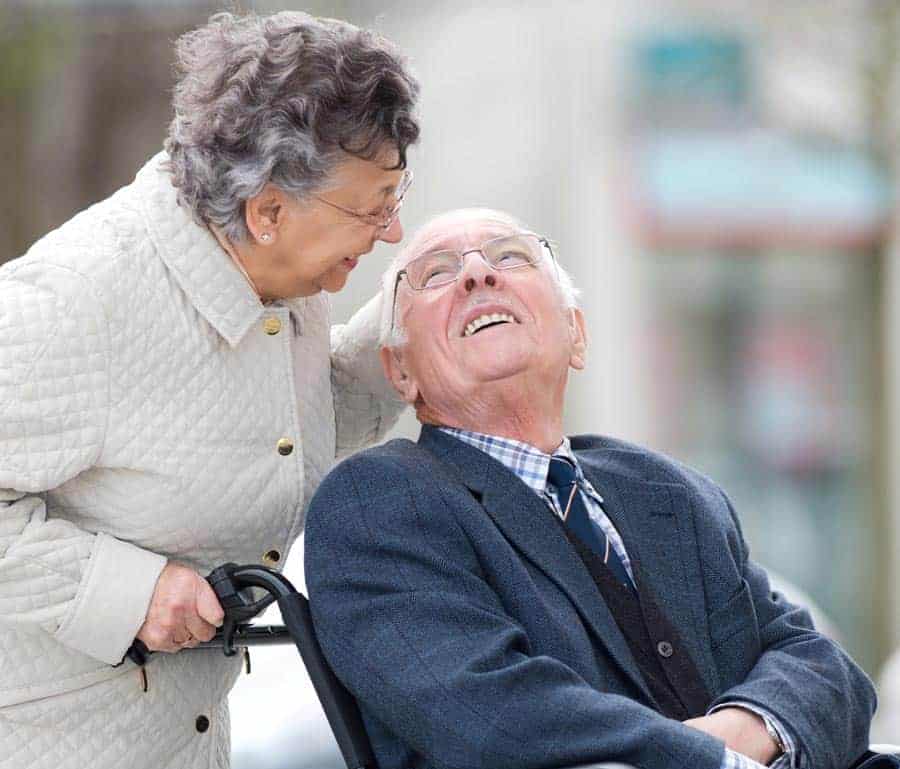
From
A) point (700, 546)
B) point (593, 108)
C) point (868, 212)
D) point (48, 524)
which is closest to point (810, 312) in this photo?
point (868, 212)

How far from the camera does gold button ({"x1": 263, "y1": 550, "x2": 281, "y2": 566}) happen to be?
122 inches

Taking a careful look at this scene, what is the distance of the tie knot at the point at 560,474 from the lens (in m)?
3.22

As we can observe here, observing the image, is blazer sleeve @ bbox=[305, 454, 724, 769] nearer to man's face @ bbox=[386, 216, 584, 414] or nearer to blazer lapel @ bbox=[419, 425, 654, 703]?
blazer lapel @ bbox=[419, 425, 654, 703]

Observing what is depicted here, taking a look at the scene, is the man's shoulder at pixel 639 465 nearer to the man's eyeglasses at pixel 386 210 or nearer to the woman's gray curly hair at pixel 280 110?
the man's eyeglasses at pixel 386 210

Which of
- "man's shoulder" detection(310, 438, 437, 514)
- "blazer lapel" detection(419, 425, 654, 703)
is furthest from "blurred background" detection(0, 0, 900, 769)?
"man's shoulder" detection(310, 438, 437, 514)

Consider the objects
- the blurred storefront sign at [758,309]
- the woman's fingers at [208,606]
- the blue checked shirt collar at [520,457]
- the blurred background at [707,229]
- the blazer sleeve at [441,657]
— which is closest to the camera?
the blazer sleeve at [441,657]

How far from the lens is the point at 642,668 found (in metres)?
3.01

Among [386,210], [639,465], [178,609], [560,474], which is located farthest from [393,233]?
[178,609]

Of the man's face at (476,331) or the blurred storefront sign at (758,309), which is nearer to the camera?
the man's face at (476,331)

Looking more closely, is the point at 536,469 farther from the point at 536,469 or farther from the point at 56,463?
the point at 56,463

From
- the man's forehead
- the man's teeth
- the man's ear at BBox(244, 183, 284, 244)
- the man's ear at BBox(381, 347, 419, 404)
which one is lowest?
the man's ear at BBox(381, 347, 419, 404)

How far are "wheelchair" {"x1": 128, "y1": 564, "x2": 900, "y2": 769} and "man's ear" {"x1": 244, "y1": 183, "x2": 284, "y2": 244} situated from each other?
57cm

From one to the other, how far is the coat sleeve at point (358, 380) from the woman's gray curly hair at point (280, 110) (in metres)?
0.55

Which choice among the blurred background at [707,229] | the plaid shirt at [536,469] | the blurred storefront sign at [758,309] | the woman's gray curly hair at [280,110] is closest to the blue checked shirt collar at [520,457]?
the plaid shirt at [536,469]
